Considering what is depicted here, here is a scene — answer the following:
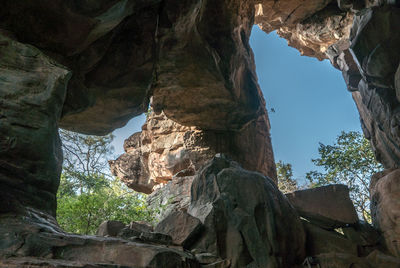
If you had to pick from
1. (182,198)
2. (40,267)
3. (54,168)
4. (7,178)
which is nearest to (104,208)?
(182,198)

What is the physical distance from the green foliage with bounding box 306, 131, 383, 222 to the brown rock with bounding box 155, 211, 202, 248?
14356 mm

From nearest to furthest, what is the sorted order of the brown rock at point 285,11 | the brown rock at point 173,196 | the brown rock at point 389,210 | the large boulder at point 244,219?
1. the large boulder at point 244,219
2. the brown rock at point 389,210
3. the brown rock at point 173,196
4. the brown rock at point 285,11

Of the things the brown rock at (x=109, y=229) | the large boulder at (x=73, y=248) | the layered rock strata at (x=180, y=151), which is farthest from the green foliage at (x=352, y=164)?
the large boulder at (x=73, y=248)

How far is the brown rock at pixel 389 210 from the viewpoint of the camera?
32.8ft

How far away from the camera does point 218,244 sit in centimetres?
828

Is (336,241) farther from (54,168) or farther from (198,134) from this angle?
(54,168)

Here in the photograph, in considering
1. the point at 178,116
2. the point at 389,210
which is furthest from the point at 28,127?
Answer: the point at 389,210

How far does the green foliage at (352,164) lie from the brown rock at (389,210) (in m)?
8.38

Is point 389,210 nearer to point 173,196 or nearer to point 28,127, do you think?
point 173,196

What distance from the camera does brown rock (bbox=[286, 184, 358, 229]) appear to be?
1145cm

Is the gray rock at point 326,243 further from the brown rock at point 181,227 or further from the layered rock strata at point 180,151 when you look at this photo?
the layered rock strata at point 180,151

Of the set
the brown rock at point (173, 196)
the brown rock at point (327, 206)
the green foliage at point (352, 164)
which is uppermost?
the green foliage at point (352, 164)

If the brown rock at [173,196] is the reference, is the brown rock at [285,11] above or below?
above

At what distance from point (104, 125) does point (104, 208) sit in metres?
3.49
